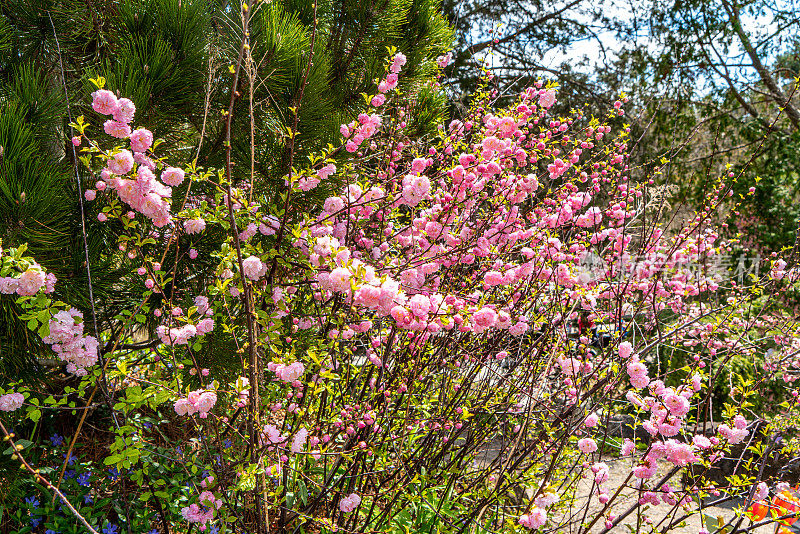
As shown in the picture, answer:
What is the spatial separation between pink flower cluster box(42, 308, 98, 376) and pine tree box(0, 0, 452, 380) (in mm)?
329

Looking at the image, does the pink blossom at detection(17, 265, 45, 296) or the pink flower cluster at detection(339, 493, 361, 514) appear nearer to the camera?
the pink blossom at detection(17, 265, 45, 296)

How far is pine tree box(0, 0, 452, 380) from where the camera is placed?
178 cm

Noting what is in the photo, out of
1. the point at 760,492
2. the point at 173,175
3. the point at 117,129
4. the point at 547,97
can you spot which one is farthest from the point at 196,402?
the point at 547,97

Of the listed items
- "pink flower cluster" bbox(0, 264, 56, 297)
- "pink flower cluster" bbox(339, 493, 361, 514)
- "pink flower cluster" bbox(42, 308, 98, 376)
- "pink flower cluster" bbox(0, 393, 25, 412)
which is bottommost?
"pink flower cluster" bbox(339, 493, 361, 514)

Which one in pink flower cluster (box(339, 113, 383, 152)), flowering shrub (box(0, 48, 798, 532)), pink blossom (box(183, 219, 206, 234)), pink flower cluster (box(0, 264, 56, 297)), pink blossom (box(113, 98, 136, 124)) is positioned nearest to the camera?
pink flower cluster (box(0, 264, 56, 297))

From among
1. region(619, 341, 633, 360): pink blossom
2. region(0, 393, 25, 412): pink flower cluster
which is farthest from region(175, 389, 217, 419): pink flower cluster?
region(619, 341, 633, 360): pink blossom

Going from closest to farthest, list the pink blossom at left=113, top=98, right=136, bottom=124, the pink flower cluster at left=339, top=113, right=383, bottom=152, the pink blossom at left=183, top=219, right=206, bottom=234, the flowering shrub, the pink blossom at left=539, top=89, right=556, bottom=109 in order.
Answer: the pink blossom at left=113, top=98, right=136, bottom=124
the flowering shrub
the pink blossom at left=183, top=219, right=206, bottom=234
the pink flower cluster at left=339, top=113, right=383, bottom=152
the pink blossom at left=539, top=89, right=556, bottom=109

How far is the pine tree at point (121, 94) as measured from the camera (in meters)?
1.78

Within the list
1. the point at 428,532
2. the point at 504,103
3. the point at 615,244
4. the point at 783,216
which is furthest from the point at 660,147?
the point at 428,532

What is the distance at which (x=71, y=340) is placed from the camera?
5.29 feet

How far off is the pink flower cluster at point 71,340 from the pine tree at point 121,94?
0.33 metres

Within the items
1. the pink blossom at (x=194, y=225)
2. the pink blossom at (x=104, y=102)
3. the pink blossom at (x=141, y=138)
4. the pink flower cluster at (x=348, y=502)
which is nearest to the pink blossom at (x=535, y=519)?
the pink flower cluster at (x=348, y=502)

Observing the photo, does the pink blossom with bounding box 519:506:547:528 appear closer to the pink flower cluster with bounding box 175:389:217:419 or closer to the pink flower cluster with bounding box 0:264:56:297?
the pink flower cluster with bounding box 175:389:217:419

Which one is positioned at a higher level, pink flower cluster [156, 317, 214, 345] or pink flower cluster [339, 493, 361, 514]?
pink flower cluster [156, 317, 214, 345]
